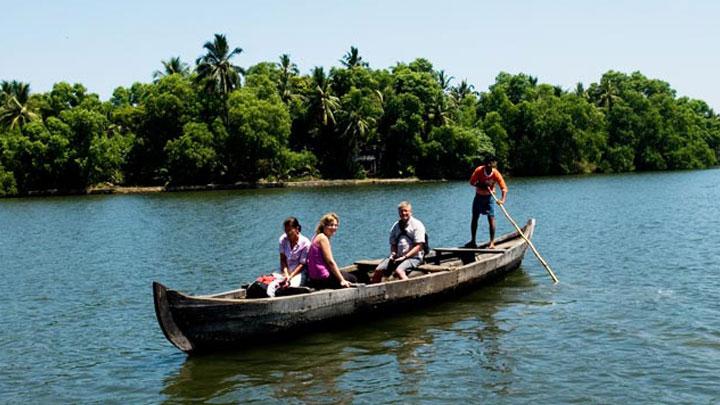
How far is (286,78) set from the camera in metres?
86.1

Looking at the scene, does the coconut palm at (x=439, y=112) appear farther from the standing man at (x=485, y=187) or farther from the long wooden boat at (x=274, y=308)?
the long wooden boat at (x=274, y=308)

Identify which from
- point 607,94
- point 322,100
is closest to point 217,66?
point 322,100

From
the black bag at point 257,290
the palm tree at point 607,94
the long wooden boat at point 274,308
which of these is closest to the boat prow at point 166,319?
the long wooden boat at point 274,308

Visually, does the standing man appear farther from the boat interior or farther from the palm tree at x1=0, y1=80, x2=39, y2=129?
the palm tree at x1=0, y1=80, x2=39, y2=129

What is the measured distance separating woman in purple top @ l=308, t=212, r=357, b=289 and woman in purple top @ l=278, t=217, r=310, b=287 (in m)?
0.12

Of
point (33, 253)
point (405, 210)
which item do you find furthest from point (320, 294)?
point (33, 253)

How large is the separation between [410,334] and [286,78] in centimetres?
7645

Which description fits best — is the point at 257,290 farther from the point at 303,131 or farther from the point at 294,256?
the point at 303,131

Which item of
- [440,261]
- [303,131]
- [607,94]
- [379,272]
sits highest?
[607,94]

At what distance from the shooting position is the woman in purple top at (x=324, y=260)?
1189 centimetres

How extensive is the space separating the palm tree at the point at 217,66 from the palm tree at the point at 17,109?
20061 mm

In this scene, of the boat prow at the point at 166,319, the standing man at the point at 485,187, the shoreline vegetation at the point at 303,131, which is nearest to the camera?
the boat prow at the point at 166,319

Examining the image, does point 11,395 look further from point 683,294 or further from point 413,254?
point 683,294

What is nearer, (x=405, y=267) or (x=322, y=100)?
(x=405, y=267)
